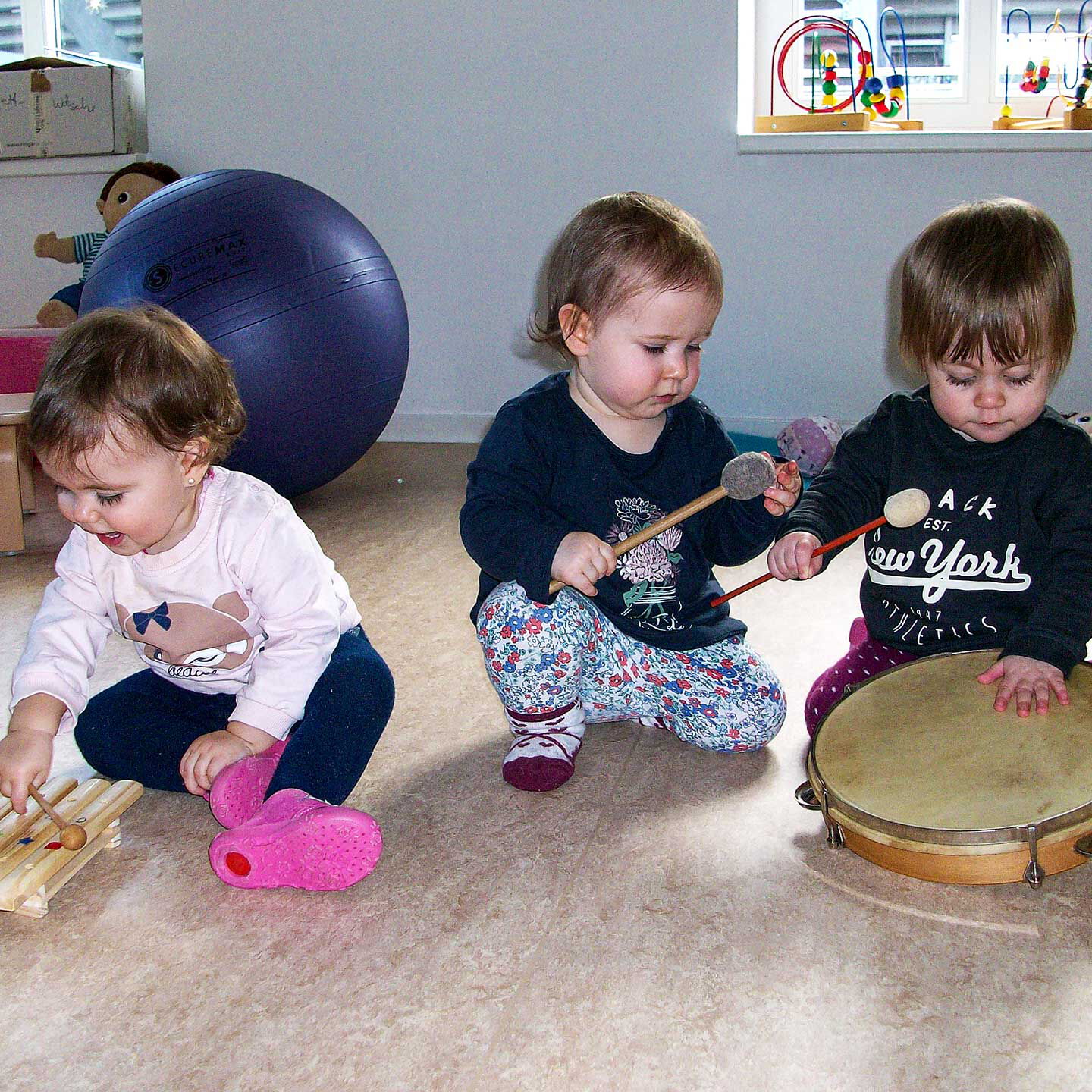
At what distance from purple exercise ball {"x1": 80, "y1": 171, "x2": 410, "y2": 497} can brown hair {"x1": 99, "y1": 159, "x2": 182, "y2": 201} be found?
2.22 feet

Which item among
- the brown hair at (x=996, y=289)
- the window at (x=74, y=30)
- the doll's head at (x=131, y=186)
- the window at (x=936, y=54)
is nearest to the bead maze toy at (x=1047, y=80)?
the window at (x=936, y=54)

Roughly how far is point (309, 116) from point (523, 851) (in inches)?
84.5

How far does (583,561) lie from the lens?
103 cm

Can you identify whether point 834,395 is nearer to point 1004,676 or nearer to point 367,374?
point 367,374

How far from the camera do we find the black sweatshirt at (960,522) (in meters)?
1.08

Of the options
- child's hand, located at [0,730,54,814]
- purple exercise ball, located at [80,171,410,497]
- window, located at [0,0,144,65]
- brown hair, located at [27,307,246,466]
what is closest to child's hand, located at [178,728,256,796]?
child's hand, located at [0,730,54,814]

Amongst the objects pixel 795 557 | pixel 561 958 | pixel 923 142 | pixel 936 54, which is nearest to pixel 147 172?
pixel 923 142

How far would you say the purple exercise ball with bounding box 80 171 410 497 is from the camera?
5.97 feet

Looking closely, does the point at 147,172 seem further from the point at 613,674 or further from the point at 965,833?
the point at 965,833

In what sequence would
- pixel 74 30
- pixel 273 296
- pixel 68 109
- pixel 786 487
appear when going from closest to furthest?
pixel 786 487
pixel 273 296
pixel 68 109
pixel 74 30

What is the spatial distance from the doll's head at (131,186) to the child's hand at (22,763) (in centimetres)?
186

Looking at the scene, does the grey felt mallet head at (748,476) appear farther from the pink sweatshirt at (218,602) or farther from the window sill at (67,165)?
the window sill at (67,165)

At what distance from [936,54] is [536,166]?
0.94 m

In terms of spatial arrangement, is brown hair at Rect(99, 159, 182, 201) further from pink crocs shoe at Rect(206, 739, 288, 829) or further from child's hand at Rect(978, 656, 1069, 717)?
child's hand at Rect(978, 656, 1069, 717)
